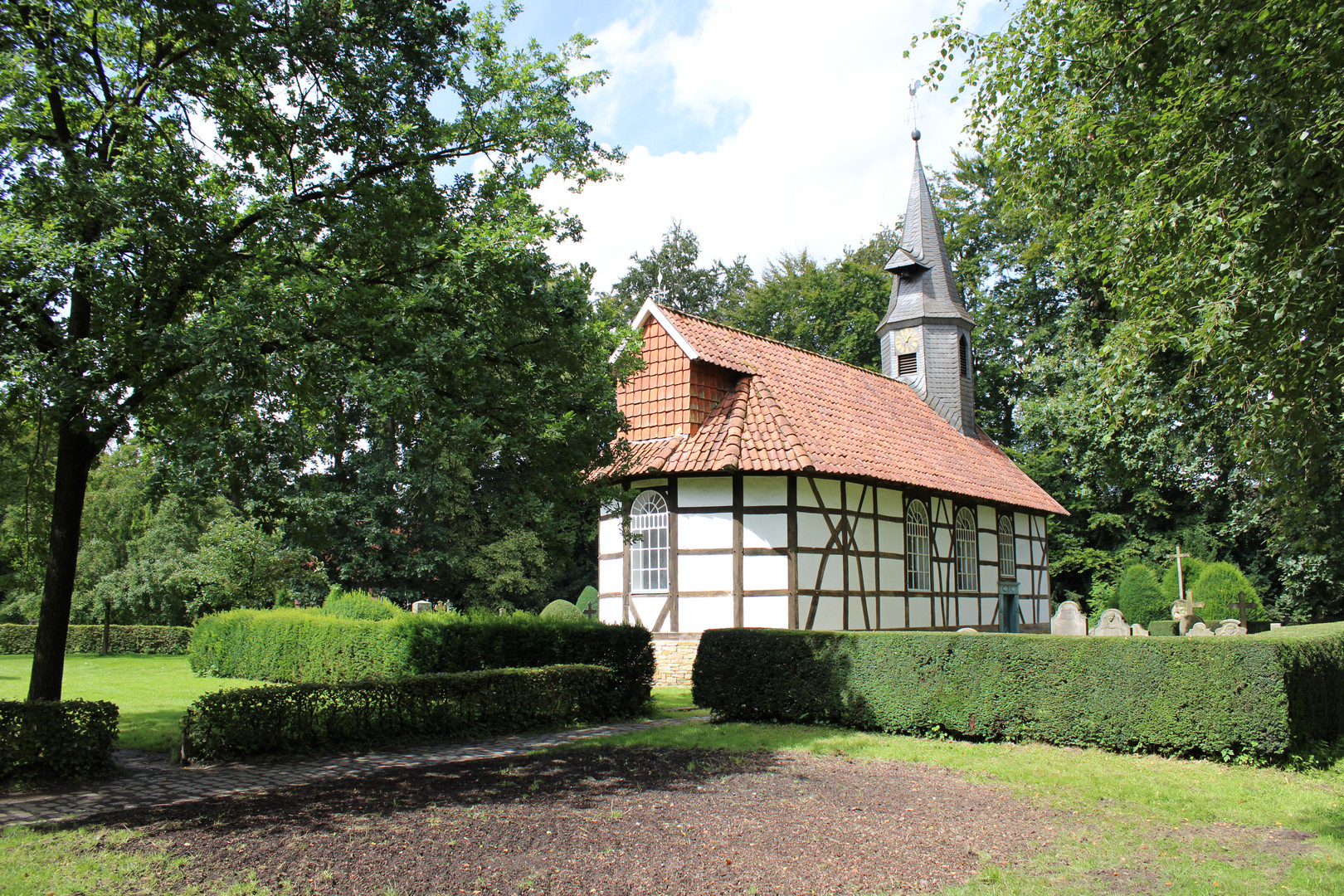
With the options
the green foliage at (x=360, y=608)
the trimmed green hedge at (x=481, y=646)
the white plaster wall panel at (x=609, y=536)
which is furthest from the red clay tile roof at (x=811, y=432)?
the green foliage at (x=360, y=608)

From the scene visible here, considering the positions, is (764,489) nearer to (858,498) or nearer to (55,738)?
(858,498)

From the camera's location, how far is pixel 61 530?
32.6ft

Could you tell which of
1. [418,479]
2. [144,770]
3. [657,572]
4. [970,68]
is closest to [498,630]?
[657,572]

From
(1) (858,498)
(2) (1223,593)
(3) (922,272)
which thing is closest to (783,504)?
(1) (858,498)

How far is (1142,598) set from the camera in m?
28.3

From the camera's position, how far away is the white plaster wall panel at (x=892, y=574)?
18.8m

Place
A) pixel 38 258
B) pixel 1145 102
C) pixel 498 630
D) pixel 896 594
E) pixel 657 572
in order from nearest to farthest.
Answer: pixel 38 258
pixel 1145 102
pixel 498 630
pixel 657 572
pixel 896 594

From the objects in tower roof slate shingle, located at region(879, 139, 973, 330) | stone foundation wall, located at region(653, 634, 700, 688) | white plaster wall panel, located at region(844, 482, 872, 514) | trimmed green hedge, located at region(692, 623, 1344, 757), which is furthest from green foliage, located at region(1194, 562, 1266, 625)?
stone foundation wall, located at region(653, 634, 700, 688)

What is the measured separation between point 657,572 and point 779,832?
11.1 meters

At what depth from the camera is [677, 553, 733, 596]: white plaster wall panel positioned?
17125 millimetres

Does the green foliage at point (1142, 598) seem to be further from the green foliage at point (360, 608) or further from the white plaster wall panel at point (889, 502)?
the green foliage at point (360, 608)

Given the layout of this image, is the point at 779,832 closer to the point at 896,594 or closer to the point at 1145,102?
the point at 1145,102

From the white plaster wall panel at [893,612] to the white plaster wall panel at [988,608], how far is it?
4.34 m

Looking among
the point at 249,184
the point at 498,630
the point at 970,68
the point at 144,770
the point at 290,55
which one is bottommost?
the point at 144,770
